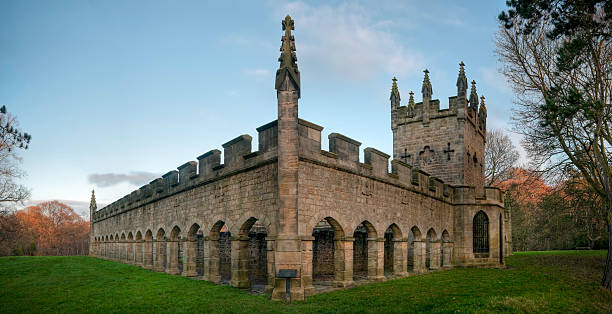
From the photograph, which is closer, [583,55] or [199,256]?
[583,55]

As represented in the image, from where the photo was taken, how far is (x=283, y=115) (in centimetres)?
1084

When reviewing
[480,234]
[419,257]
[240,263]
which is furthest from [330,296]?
[480,234]

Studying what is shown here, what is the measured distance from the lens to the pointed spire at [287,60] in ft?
36.1

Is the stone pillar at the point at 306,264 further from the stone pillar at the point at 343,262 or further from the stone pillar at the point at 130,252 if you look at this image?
the stone pillar at the point at 130,252

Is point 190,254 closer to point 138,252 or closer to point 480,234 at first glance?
point 138,252

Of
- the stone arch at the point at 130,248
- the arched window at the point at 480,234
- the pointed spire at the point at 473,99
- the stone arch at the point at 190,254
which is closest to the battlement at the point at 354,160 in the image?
the arched window at the point at 480,234

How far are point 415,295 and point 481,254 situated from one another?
1141 cm

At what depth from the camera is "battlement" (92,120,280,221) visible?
37.7ft

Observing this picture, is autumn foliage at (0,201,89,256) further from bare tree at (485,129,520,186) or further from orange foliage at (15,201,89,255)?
bare tree at (485,129,520,186)

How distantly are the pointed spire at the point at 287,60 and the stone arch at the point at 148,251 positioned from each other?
1355 cm

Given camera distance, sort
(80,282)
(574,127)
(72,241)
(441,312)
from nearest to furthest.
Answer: (441,312) < (80,282) < (574,127) < (72,241)

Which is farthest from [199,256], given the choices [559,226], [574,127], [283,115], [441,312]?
[559,226]

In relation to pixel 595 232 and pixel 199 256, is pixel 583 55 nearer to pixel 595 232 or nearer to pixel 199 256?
pixel 199 256

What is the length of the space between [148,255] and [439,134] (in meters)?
16.9
